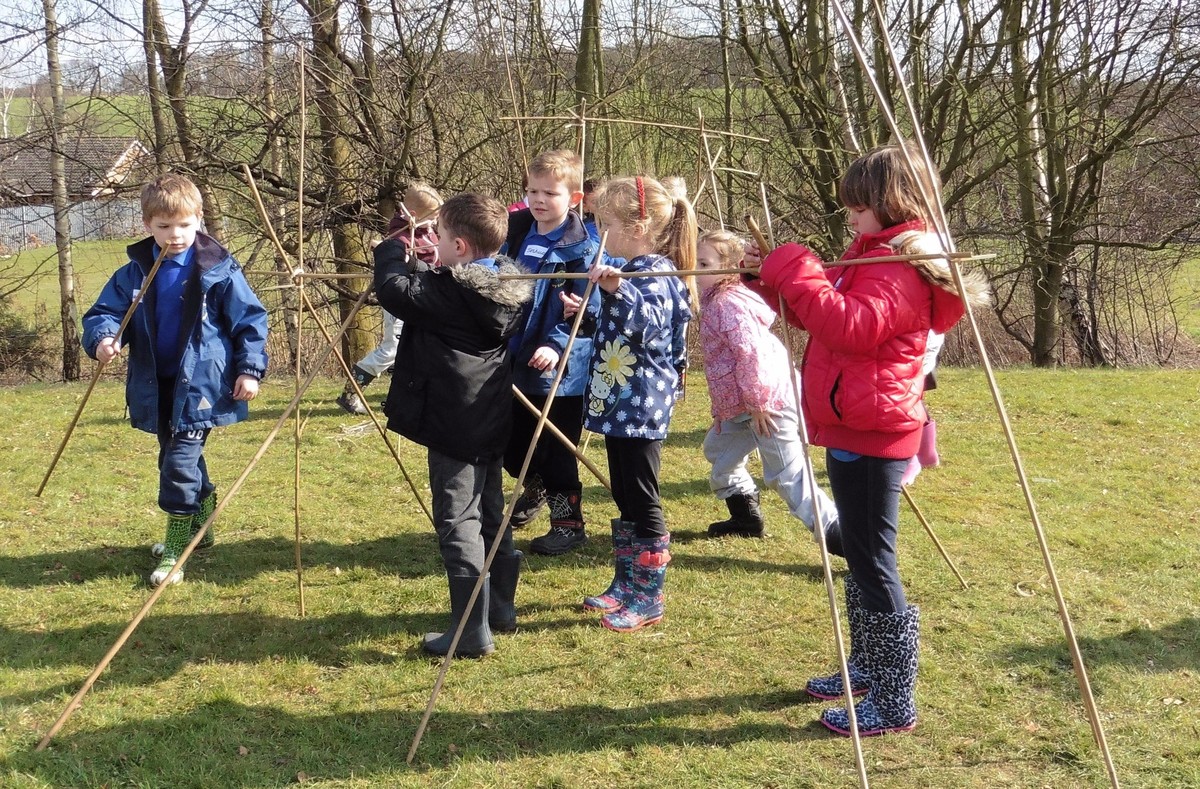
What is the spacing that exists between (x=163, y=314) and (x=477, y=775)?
2.40 metres

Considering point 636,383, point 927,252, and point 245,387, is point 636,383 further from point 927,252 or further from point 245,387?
point 245,387

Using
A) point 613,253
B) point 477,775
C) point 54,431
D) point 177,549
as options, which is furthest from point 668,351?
point 54,431

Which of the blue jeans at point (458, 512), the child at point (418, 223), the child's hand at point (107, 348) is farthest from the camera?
the child's hand at point (107, 348)

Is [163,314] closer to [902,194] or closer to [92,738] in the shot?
[92,738]

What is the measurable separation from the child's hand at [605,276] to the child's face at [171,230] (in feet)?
6.07

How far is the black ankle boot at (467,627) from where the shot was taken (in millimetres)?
3391

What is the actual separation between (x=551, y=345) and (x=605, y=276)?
110cm

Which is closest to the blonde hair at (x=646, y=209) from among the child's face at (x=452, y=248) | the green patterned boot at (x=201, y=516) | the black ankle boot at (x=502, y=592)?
the child's face at (x=452, y=248)

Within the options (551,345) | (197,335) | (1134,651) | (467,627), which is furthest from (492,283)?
(1134,651)

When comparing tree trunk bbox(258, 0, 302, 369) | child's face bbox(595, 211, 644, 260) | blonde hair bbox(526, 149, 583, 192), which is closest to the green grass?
child's face bbox(595, 211, 644, 260)

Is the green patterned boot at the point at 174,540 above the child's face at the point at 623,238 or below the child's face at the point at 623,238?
below

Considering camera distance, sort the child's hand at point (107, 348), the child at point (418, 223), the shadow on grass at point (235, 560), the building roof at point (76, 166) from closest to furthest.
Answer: the child at point (418, 223), the child's hand at point (107, 348), the shadow on grass at point (235, 560), the building roof at point (76, 166)

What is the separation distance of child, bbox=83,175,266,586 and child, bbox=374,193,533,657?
101 centimetres

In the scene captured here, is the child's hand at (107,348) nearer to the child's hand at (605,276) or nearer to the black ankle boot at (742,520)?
the child's hand at (605,276)
